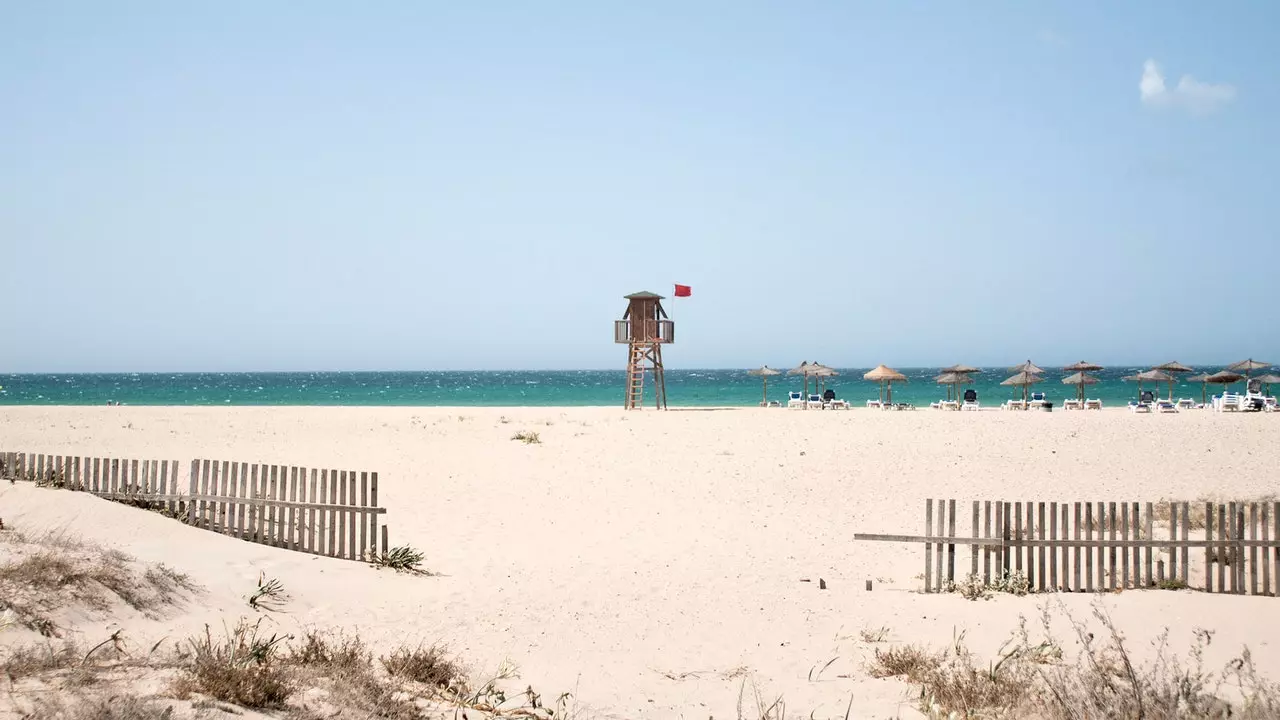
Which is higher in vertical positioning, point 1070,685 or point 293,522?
point 293,522

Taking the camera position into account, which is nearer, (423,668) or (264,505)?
(423,668)

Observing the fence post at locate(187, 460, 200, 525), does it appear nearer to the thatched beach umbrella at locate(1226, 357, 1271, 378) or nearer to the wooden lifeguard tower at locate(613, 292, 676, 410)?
the wooden lifeguard tower at locate(613, 292, 676, 410)

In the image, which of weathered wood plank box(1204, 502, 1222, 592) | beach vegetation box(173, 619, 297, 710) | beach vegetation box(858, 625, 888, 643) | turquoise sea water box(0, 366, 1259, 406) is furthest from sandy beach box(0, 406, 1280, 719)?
turquoise sea water box(0, 366, 1259, 406)

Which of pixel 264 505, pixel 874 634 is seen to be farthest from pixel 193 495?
pixel 874 634

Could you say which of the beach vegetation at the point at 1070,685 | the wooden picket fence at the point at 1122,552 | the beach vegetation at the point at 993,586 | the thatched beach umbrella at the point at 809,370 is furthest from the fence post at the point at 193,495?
the thatched beach umbrella at the point at 809,370

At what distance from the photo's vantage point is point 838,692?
22.2 feet

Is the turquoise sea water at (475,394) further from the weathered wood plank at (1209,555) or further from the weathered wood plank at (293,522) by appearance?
the weathered wood plank at (293,522)

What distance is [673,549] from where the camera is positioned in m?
12.3

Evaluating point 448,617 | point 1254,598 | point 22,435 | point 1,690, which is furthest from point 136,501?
point 22,435

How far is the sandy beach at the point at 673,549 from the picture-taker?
24.9 feet

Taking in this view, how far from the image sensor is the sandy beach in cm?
758

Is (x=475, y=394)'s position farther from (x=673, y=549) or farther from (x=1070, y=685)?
(x=1070, y=685)

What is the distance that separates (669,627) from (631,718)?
257 centimetres

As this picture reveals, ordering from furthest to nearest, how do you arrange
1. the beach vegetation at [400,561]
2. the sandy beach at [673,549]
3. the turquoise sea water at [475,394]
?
1. the turquoise sea water at [475,394]
2. the beach vegetation at [400,561]
3. the sandy beach at [673,549]
